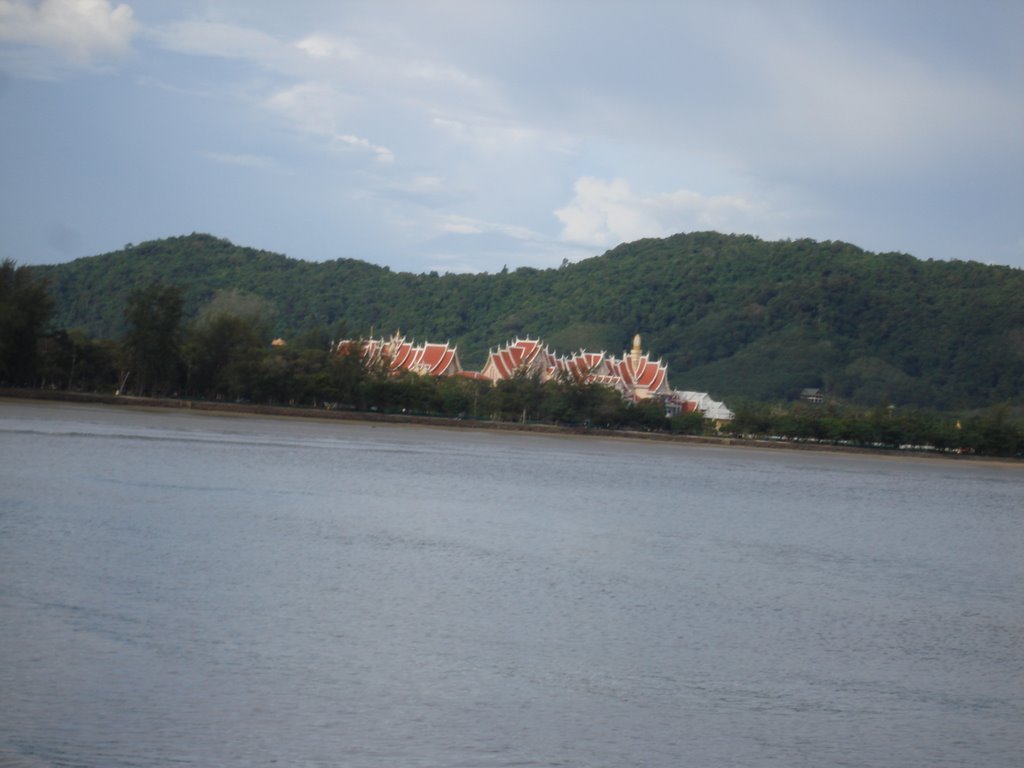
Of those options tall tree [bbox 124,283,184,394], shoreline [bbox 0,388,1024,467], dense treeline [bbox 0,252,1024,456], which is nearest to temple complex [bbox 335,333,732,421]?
dense treeline [bbox 0,252,1024,456]

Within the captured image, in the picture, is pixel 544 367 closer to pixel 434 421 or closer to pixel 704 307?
pixel 434 421

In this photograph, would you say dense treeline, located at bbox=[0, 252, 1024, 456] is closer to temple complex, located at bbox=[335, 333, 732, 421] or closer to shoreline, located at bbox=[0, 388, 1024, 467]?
shoreline, located at bbox=[0, 388, 1024, 467]

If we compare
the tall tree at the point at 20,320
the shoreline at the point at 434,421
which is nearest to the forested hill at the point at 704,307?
the shoreline at the point at 434,421

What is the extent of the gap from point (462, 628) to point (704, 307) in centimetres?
9290

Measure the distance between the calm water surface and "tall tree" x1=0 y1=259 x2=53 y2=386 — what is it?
12788mm

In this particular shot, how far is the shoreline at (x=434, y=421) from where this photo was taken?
39000mm

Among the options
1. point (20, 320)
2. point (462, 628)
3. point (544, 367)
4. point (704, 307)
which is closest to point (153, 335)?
point (20, 320)

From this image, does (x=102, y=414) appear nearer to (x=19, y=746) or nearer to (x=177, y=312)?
(x=177, y=312)

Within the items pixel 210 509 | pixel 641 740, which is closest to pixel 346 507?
→ pixel 210 509

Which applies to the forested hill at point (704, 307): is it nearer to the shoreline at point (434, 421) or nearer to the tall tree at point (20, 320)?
the shoreline at point (434, 421)

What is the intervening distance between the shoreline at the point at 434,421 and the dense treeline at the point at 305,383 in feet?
2.02

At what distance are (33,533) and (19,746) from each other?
6.85m

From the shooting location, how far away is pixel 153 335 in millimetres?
39281

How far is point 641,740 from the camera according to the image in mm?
7641
